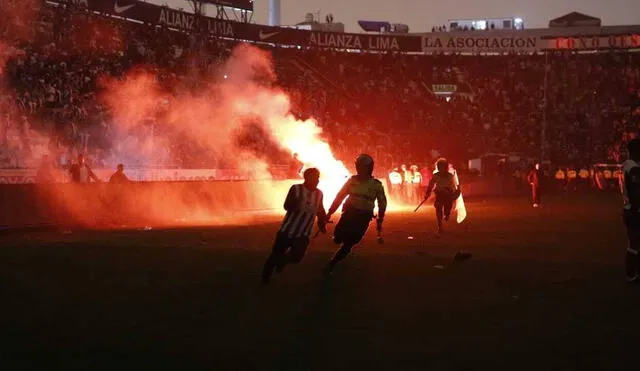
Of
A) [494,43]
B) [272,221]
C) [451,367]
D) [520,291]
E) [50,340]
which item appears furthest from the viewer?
[494,43]

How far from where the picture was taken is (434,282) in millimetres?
11180

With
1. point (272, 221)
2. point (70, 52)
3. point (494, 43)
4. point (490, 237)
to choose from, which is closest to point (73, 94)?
point (70, 52)

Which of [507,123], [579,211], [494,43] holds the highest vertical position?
[494,43]

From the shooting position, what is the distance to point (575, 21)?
7038 centimetres

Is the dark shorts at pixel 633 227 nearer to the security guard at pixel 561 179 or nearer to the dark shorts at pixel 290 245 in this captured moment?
the dark shorts at pixel 290 245

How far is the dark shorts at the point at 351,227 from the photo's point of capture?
11.6 meters

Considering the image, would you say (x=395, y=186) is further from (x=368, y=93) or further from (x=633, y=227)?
(x=633, y=227)

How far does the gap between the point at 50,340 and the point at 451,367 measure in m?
3.42

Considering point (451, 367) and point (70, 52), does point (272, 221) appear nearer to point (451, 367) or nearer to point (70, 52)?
point (70, 52)

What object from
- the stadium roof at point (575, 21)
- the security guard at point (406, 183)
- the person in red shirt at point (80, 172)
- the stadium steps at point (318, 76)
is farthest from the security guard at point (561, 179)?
the person in red shirt at point (80, 172)

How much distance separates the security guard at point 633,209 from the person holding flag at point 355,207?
10.4ft

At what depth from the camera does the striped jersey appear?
10.7 metres

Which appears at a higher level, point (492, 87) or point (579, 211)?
point (492, 87)

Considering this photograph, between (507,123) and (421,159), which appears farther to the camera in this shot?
(507,123)
